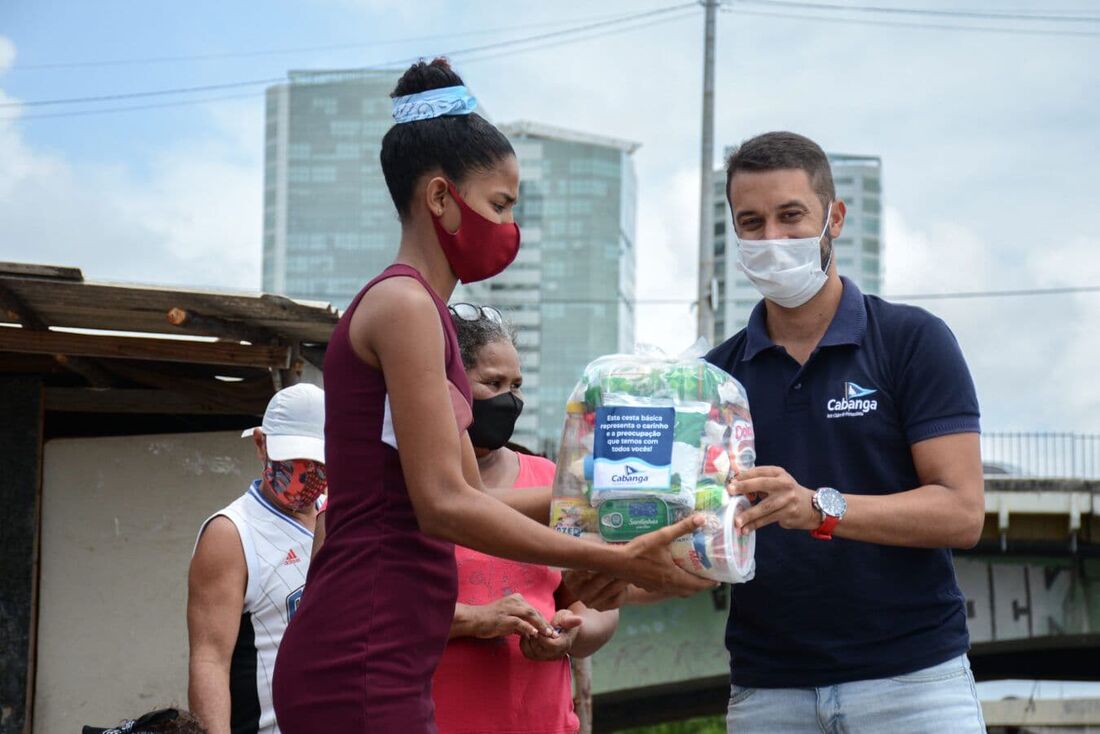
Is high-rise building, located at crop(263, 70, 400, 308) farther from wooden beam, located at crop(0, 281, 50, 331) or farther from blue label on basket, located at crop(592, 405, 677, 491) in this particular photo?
blue label on basket, located at crop(592, 405, 677, 491)

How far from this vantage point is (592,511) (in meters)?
2.99

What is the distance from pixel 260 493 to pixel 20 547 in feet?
19.6

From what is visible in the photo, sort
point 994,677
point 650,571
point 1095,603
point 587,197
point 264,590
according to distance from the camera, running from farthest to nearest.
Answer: point 587,197 < point 994,677 < point 1095,603 < point 264,590 < point 650,571

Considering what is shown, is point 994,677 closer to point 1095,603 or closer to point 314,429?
point 1095,603

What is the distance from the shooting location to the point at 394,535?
264 cm

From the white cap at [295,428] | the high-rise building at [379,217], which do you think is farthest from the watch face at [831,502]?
the high-rise building at [379,217]

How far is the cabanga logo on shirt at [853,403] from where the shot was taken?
3.28 m

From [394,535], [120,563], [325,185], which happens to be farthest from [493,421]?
[325,185]

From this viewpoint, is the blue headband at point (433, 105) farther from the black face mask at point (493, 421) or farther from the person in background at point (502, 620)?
the black face mask at point (493, 421)

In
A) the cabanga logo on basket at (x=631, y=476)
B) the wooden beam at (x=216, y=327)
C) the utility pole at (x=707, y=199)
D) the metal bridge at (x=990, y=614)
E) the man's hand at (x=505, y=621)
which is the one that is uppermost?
the utility pole at (x=707, y=199)

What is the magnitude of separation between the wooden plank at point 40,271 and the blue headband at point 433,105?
14.4 ft

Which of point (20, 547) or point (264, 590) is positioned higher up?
point (264, 590)

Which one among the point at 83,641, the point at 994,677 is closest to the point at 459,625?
the point at 83,641

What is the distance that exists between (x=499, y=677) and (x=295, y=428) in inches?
41.7
